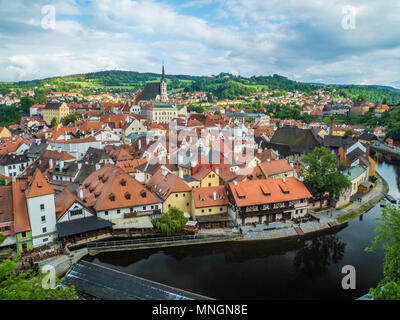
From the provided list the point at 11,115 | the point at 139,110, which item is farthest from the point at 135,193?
the point at 11,115

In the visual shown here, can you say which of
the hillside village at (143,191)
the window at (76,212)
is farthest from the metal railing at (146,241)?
the window at (76,212)

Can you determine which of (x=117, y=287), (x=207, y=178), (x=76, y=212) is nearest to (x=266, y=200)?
(x=207, y=178)

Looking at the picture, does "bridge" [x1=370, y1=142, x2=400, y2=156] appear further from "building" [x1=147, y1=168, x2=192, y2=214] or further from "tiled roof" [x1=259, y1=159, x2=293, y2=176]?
"building" [x1=147, y1=168, x2=192, y2=214]

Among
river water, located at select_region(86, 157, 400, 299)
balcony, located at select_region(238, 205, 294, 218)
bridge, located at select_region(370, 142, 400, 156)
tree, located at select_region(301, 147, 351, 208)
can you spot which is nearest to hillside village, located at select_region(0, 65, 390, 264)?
balcony, located at select_region(238, 205, 294, 218)

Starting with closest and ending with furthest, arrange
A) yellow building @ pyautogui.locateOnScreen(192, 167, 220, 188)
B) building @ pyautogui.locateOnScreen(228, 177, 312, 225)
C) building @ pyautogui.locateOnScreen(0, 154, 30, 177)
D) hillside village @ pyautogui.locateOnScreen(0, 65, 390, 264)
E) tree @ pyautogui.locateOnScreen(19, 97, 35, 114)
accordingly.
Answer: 1. hillside village @ pyautogui.locateOnScreen(0, 65, 390, 264)
2. building @ pyautogui.locateOnScreen(228, 177, 312, 225)
3. yellow building @ pyautogui.locateOnScreen(192, 167, 220, 188)
4. building @ pyautogui.locateOnScreen(0, 154, 30, 177)
5. tree @ pyautogui.locateOnScreen(19, 97, 35, 114)

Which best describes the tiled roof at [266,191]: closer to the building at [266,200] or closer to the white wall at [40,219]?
the building at [266,200]
